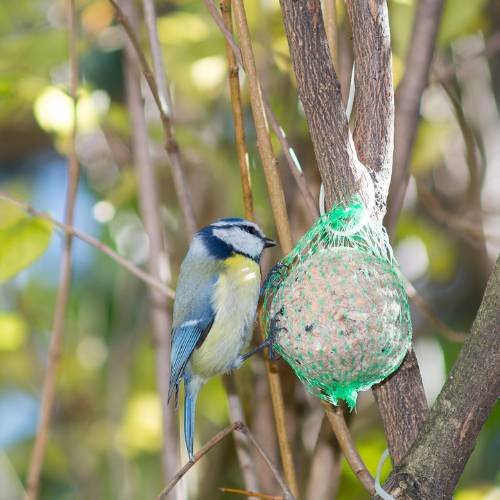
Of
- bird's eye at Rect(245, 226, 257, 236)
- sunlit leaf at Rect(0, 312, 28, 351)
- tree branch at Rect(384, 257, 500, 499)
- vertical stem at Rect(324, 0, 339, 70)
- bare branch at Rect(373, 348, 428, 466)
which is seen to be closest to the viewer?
tree branch at Rect(384, 257, 500, 499)

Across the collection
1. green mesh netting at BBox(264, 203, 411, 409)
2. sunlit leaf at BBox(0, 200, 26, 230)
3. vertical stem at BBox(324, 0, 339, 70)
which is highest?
vertical stem at BBox(324, 0, 339, 70)

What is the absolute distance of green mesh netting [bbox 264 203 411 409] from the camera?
3.24 feet

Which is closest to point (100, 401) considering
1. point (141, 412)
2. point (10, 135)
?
point (141, 412)

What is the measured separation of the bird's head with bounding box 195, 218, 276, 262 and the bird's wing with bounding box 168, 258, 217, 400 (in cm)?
5

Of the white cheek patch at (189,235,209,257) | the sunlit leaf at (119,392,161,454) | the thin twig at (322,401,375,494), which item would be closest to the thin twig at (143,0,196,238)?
the white cheek patch at (189,235,209,257)

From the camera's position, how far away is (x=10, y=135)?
2852 mm

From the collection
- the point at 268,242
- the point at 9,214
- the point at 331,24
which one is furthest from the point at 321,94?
the point at 9,214

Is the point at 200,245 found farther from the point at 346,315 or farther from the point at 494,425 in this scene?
the point at 494,425

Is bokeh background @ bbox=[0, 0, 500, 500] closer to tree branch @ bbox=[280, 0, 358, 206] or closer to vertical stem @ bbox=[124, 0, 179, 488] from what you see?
vertical stem @ bbox=[124, 0, 179, 488]

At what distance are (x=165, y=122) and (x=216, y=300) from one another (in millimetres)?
326

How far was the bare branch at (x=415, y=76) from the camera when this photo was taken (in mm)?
1303

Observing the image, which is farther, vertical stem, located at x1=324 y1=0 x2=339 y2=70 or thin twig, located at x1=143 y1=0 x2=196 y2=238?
thin twig, located at x1=143 y1=0 x2=196 y2=238

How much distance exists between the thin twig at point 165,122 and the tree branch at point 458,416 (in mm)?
570

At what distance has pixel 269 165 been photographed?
3.69ft
